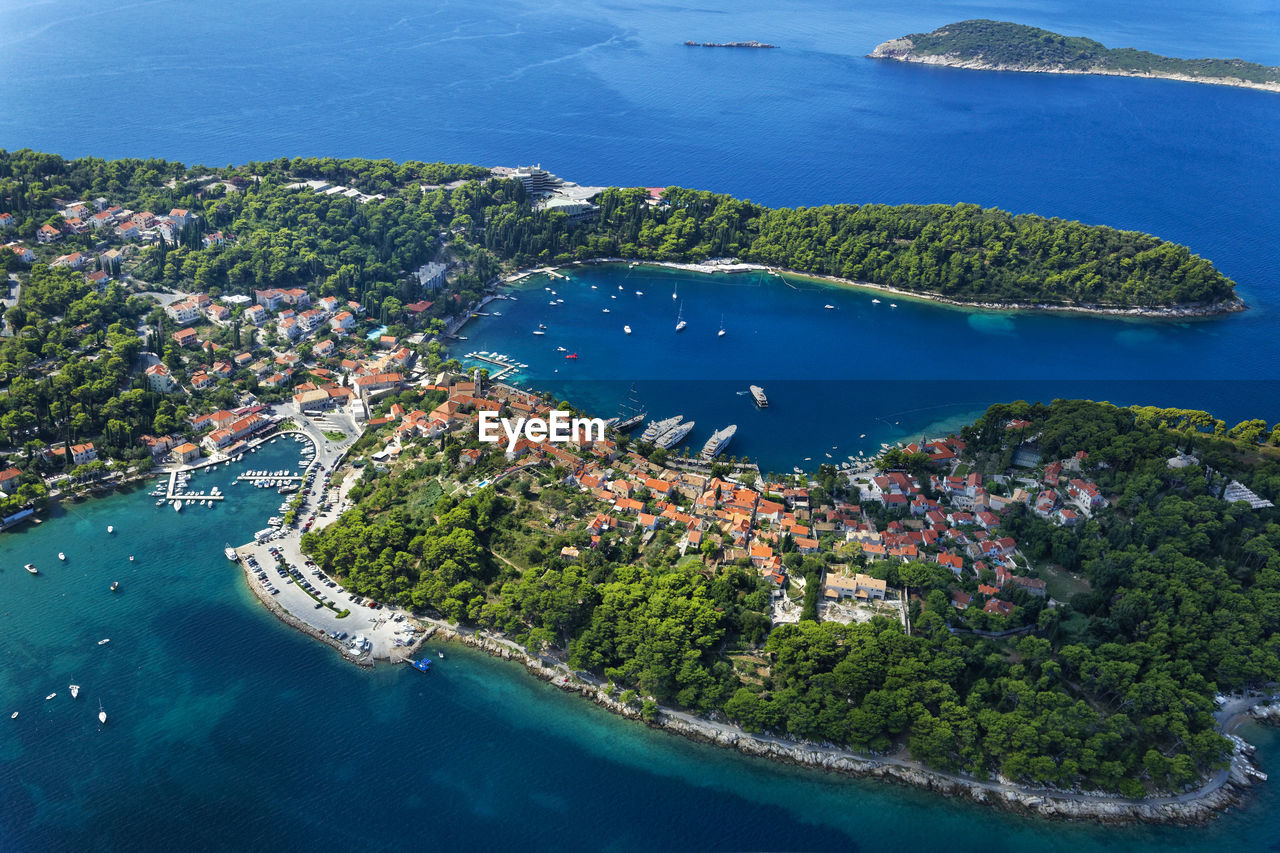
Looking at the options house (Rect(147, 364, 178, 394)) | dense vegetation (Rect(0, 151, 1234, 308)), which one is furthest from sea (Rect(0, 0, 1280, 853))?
house (Rect(147, 364, 178, 394))

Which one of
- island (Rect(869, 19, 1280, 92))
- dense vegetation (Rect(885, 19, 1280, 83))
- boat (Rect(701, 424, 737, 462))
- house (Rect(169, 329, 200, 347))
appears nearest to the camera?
boat (Rect(701, 424, 737, 462))

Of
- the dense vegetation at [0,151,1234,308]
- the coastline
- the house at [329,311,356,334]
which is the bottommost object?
the house at [329,311,356,334]

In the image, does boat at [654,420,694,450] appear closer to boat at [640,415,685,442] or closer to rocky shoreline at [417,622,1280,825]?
boat at [640,415,685,442]

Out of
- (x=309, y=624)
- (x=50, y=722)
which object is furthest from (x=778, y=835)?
(x=50, y=722)

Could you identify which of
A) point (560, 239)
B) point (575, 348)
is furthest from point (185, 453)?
point (560, 239)

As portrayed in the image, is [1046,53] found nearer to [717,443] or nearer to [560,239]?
[560,239]

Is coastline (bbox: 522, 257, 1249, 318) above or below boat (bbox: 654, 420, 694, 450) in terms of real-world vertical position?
above

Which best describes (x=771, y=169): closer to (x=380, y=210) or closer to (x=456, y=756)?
(x=380, y=210)

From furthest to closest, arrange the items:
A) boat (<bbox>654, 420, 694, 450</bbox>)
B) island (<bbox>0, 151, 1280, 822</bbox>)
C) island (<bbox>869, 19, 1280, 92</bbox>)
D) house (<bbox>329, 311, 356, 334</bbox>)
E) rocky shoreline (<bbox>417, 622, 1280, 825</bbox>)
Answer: island (<bbox>869, 19, 1280, 92</bbox>) < house (<bbox>329, 311, 356, 334</bbox>) < boat (<bbox>654, 420, 694, 450</bbox>) < island (<bbox>0, 151, 1280, 822</bbox>) < rocky shoreline (<bbox>417, 622, 1280, 825</bbox>)

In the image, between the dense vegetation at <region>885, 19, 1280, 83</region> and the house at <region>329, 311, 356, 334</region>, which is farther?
the dense vegetation at <region>885, 19, 1280, 83</region>
